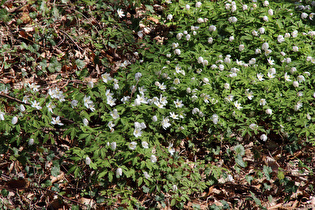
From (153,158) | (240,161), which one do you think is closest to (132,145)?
(153,158)

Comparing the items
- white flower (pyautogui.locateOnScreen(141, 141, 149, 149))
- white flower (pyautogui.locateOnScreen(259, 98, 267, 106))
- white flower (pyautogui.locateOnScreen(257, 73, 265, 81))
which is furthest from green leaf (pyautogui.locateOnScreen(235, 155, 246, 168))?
white flower (pyautogui.locateOnScreen(141, 141, 149, 149))

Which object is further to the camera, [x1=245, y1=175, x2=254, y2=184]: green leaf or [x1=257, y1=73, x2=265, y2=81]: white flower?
[x1=257, y1=73, x2=265, y2=81]: white flower

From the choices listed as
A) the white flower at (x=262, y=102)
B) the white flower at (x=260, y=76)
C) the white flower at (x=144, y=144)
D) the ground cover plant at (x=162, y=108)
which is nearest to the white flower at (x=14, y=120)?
the ground cover plant at (x=162, y=108)

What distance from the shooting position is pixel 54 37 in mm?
4062

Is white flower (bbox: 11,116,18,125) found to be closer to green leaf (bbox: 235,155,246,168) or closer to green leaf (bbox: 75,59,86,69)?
green leaf (bbox: 75,59,86,69)

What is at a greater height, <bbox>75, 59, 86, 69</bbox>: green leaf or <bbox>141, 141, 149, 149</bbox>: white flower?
<bbox>141, 141, 149, 149</bbox>: white flower

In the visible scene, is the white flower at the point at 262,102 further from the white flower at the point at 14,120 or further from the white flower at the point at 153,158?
the white flower at the point at 14,120

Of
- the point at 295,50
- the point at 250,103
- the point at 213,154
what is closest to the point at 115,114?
the point at 213,154

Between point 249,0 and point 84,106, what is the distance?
119 inches

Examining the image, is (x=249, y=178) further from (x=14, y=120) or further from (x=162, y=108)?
(x=14, y=120)

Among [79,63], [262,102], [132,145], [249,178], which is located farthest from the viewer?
[79,63]

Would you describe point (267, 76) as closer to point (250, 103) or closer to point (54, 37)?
point (250, 103)

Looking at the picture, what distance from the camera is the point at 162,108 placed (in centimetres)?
315

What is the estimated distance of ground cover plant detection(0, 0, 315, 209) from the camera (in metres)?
2.89
